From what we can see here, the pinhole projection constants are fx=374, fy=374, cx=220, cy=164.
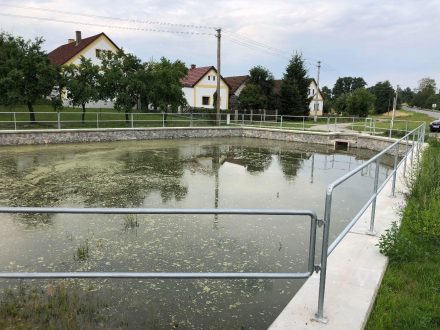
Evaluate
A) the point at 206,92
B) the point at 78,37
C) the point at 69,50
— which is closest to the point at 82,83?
the point at 69,50

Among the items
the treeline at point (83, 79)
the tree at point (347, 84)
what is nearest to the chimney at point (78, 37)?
the treeline at point (83, 79)

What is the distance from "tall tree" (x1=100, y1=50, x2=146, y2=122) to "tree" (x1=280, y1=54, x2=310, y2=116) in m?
18.9

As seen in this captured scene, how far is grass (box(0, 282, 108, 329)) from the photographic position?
10.9 feet

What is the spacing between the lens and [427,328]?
294 cm

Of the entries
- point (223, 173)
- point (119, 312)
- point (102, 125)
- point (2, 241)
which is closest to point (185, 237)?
point (119, 312)

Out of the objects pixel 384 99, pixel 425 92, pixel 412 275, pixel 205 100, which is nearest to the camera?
pixel 412 275

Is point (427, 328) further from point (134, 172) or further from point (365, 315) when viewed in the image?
point (134, 172)

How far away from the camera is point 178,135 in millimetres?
23750

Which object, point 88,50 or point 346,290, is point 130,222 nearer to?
Result: point 346,290

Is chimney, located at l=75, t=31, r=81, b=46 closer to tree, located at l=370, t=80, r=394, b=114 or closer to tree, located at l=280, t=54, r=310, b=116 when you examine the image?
tree, located at l=280, t=54, r=310, b=116

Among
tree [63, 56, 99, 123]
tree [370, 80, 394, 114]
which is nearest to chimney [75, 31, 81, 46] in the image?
tree [63, 56, 99, 123]

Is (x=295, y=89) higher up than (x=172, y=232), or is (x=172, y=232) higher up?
(x=295, y=89)

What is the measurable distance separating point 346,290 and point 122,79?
22347mm

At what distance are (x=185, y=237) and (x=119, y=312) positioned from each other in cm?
224
